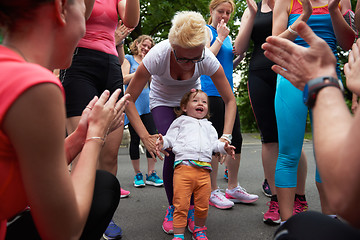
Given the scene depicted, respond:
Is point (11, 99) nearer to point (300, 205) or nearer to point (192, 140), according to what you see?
point (192, 140)

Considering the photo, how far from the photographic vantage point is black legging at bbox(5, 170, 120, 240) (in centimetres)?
112

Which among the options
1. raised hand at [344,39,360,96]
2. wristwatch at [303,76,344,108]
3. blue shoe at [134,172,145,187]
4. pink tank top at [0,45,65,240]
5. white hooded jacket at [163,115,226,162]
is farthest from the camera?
blue shoe at [134,172,145,187]

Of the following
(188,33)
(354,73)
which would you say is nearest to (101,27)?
(188,33)

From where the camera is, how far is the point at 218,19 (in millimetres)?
3545

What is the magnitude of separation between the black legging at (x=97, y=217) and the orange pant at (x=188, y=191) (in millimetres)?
1007

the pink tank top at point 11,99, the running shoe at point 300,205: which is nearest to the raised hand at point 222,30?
the running shoe at point 300,205

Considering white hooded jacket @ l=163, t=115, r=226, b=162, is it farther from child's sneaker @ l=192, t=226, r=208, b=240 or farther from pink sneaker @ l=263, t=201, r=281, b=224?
pink sneaker @ l=263, t=201, r=281, b=224

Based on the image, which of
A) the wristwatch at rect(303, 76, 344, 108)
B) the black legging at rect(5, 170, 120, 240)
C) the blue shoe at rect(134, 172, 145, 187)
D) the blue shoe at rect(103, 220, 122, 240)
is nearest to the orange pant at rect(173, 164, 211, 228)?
the blue shoe at rect(103, 220, 122, 240)

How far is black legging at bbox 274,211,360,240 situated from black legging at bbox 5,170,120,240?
676 millimetres

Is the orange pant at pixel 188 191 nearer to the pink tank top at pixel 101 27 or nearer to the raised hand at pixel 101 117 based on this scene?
the pink tank top at pixel 101 27

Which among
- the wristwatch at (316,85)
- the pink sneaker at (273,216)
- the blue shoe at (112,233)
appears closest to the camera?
the wristwatch at (316,85)

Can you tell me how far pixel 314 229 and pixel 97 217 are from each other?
0.79 meters

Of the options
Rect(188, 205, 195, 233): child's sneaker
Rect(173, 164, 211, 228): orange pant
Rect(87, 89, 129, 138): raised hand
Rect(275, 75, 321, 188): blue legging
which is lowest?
Rect(188, 205, 195, 233): child's sneaker

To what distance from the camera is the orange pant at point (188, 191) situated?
2371mm
